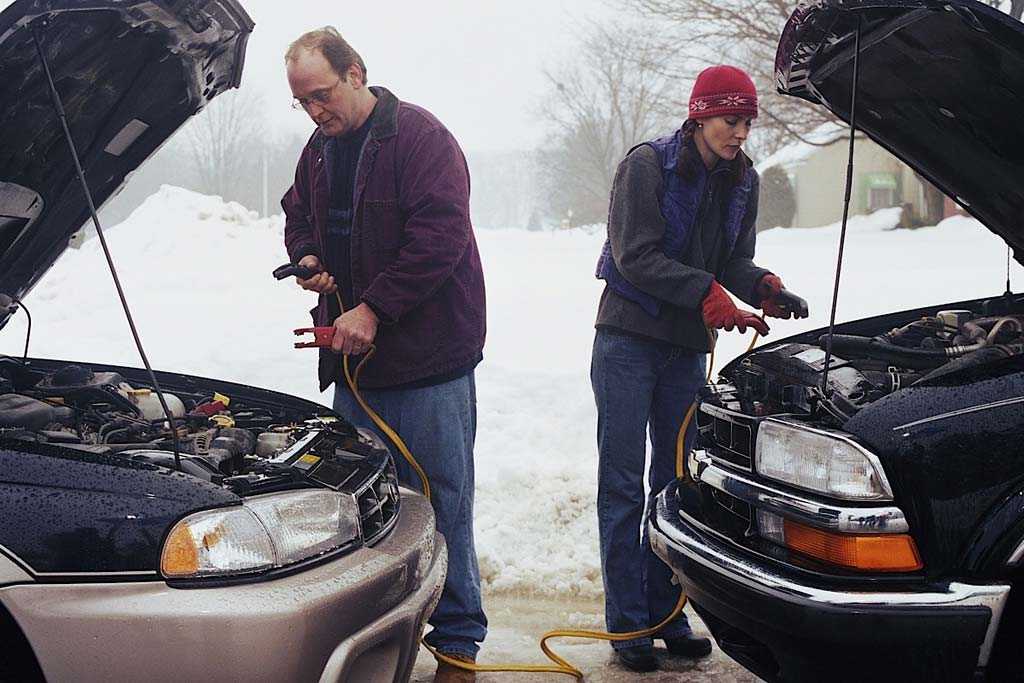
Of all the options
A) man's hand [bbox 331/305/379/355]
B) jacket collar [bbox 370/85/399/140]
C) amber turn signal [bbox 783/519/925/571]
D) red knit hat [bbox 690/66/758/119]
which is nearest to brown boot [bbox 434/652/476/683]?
man's hand [bbox 331/305/379/355]

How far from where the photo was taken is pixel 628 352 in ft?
12.4

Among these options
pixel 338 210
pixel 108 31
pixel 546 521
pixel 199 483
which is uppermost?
pixel 108 31

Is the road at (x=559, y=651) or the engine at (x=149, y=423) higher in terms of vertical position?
the engine at (x=149, y=423)

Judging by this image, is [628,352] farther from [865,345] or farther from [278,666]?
[278,666]

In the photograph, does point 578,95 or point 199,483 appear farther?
point 578,95

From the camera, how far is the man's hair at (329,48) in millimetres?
3525

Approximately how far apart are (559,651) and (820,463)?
1.80 metres

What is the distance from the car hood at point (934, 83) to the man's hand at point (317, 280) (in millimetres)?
1671

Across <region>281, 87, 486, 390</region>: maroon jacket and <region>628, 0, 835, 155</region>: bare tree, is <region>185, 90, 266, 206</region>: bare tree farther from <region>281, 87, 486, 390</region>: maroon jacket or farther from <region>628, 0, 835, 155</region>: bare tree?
<region>281, 87, 486, 390</region>: maroon jacket

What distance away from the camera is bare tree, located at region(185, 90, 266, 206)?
173ft

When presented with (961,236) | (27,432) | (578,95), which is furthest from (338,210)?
(578,95)

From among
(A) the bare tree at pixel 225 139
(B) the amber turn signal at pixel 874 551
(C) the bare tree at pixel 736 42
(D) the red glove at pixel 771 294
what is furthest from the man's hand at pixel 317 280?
(A) the bare tree at pixel 225 139

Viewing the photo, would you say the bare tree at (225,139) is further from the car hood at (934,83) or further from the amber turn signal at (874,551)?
the amber turn signal at (874,551)

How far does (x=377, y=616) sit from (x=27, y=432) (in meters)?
0.99
